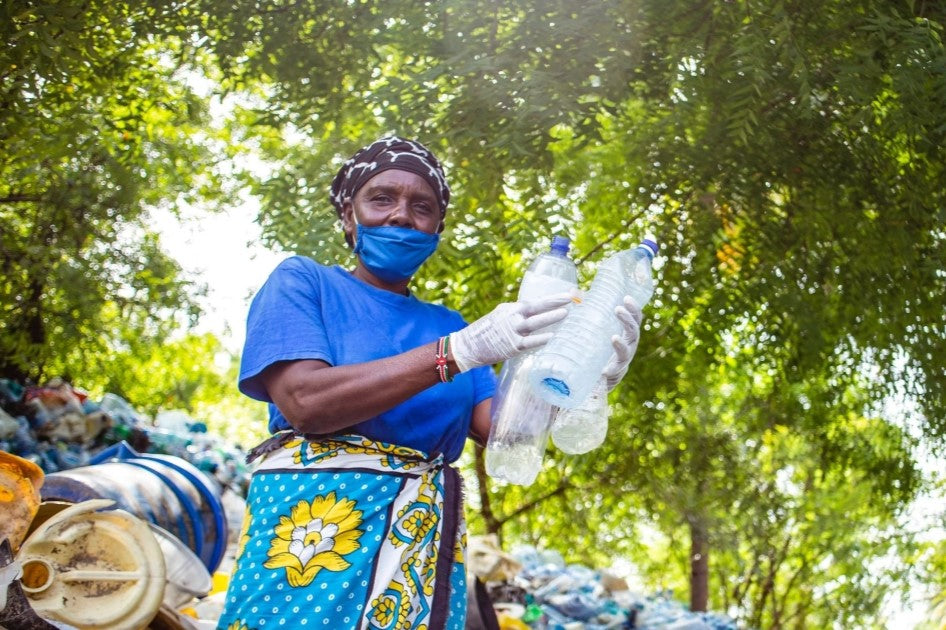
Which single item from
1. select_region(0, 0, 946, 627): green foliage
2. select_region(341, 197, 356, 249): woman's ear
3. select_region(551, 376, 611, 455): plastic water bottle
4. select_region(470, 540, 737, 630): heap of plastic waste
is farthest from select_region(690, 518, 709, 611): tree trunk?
select_region(341, 197, 356, 249): woman's ear

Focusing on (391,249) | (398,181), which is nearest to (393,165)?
(398,181)

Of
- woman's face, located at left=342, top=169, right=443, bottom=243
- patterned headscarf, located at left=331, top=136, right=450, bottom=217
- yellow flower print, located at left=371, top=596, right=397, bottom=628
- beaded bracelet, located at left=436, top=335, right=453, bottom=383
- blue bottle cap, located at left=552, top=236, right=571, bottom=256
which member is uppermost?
patterned headscarf, located at left=331, top=136, right=450, bottom=217

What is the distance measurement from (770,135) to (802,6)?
1.77 ft

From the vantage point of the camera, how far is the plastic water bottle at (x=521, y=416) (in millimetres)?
2160

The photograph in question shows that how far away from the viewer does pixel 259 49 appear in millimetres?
3922

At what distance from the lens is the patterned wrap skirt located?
1.85 m

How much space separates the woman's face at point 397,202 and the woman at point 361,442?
0.01m

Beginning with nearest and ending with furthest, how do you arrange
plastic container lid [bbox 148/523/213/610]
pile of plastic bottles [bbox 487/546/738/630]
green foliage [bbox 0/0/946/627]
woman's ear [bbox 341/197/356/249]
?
woman's ear [bbox 341/197/356/249]
green foliage [bbox 0/0/946/627]
plastic container lid [bbox 148/523/213/610]
pile of plastic bottles [bbox 487/546/738/630]

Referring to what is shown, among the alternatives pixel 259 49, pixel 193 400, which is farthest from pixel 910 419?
pixel 193 400

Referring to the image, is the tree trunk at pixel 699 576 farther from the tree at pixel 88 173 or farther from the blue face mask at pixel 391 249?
the blue face mask at pixel 391 249

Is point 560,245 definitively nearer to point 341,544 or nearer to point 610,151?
point 341,544

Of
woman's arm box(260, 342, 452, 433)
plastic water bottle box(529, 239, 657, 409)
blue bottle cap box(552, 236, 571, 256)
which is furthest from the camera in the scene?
blue bottle cap box(552, 236, 571, 256)

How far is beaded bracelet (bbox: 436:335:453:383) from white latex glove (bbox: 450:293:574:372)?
2 centimetres

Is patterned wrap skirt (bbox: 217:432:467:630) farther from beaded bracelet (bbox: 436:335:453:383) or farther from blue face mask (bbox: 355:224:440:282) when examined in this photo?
blue face mask (bbox: 355:224:440:282)
